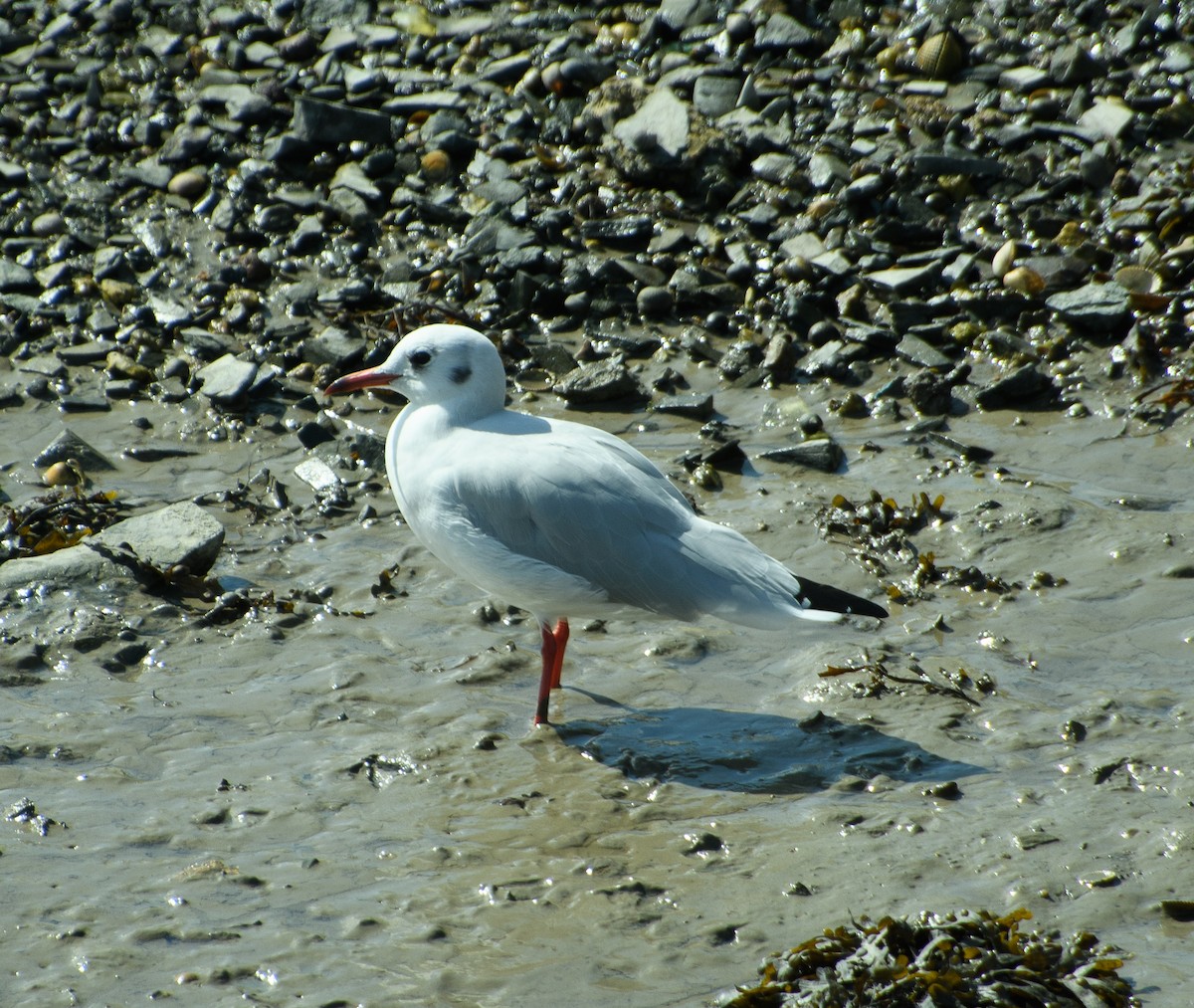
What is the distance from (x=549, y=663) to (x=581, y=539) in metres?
0.53

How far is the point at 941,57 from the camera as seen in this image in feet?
29.4

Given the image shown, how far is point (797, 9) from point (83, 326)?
17.5 feet

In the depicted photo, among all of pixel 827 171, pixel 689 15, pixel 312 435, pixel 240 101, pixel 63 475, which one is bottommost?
pixel 63 475

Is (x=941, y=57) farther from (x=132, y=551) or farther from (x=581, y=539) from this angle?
A: (x=132, y=551)

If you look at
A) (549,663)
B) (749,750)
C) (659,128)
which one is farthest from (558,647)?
(659,128)

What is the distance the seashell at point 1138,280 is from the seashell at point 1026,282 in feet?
1.36

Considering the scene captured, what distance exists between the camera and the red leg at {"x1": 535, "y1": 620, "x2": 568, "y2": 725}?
507cm

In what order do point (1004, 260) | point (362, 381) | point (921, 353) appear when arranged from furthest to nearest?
point (1004, 260)
point (921, 353)
point (362, 381)

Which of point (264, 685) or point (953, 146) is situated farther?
point (953, 146)

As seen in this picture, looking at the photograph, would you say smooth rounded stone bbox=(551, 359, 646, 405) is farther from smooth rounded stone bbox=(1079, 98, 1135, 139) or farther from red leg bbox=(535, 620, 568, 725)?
smooth rounded stone bbox=(1079, 98, 1135, 139)

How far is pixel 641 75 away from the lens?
9.46m

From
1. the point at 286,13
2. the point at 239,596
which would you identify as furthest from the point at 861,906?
the point at 286,13

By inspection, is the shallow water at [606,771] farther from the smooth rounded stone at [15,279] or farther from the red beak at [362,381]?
the smooth rounded stone at [15,279]

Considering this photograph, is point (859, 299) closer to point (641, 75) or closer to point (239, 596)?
point (641, 75)
